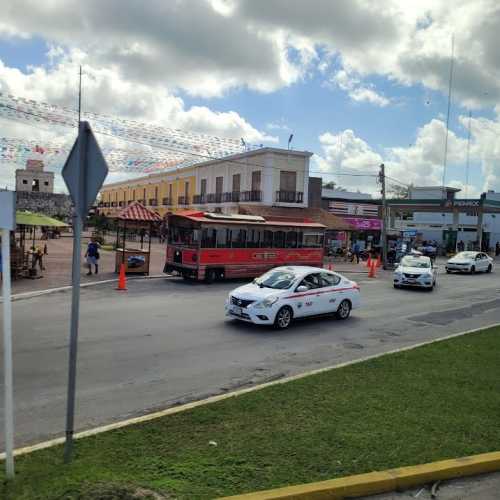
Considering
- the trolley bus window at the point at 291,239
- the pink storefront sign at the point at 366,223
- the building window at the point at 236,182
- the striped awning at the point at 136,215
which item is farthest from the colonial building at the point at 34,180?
the trolley bus window at the point at 291,239

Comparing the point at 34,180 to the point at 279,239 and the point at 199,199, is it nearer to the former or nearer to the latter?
the point at 199,199

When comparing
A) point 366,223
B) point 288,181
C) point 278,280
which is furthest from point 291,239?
point 366,223

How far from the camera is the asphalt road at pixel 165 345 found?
23.6 ft

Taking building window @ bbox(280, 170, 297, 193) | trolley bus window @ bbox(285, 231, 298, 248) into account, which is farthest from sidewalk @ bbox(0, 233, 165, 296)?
building window @ bbox(280, 170, 297, 193)

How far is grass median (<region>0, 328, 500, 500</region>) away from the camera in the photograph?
14.9 feet

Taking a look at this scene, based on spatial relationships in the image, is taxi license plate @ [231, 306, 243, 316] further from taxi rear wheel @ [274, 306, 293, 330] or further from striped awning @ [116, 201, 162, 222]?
striped awning @ [116, 201, 162, 222]

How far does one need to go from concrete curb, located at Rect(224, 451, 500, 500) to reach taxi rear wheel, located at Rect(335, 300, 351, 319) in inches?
346

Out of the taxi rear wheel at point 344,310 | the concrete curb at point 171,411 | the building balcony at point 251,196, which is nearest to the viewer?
the concrete curb at point 171,411

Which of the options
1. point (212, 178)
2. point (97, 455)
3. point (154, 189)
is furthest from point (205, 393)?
point (154, 189)

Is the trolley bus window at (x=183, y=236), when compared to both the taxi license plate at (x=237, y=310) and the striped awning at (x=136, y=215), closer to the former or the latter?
the striped awning at (x=136, y=215)

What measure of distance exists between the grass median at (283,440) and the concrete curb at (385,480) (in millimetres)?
121

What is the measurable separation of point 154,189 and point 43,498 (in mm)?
61894

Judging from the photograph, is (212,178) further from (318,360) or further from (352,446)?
(352,446)

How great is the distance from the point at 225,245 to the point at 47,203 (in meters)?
66.5
